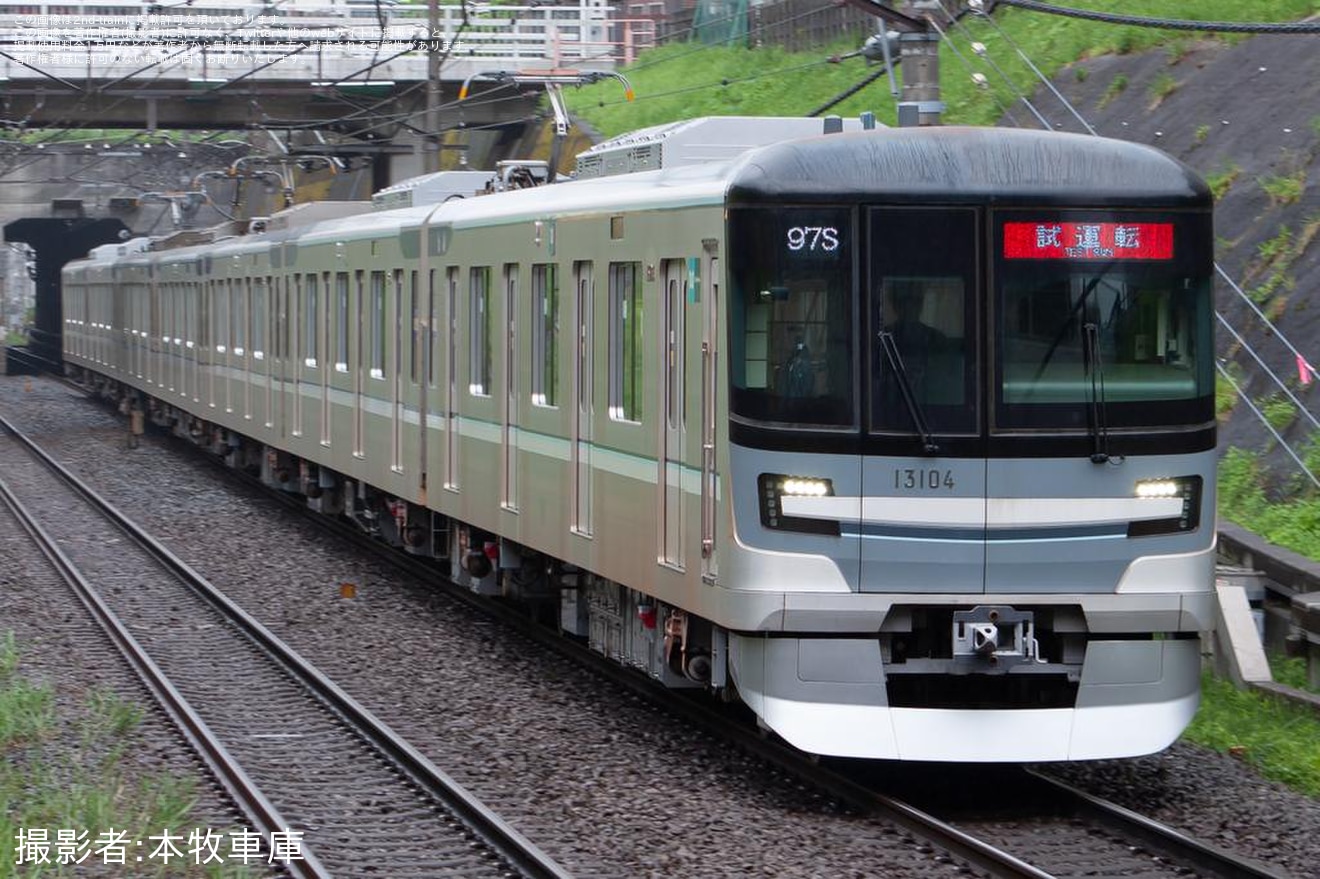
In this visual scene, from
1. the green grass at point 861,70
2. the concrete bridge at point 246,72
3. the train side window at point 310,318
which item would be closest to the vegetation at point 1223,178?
the green grass at point 861,70

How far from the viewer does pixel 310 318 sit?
19828 mm

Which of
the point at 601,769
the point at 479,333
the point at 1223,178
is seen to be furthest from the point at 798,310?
the point at 1223,178

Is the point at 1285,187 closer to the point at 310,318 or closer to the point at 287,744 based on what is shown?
the point at 310,318

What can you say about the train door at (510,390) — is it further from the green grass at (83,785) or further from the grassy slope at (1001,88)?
the grassy slope at (1001,88)

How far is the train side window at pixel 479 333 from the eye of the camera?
13328 millimetres

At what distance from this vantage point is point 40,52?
34875 millimetres

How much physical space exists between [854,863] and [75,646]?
7.41 metres

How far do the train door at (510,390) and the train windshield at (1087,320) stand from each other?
14.8 feet

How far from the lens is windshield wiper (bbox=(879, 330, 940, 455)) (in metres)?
8.59

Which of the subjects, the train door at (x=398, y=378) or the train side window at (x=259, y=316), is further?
the train side window at (x=259, y=316)

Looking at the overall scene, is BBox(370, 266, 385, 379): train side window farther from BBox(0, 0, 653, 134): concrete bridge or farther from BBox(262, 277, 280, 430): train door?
BBox(0, 0, 653, 134): concrete bridge

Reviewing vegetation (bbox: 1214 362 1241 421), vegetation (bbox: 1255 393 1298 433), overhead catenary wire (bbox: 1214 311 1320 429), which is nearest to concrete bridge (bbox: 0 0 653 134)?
overhead catenary wire (bbox: 1214 311 1320 429)

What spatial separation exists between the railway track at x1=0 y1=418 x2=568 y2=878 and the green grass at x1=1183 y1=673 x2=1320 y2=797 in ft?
11.5

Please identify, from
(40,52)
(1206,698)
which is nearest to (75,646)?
(1206,698)
